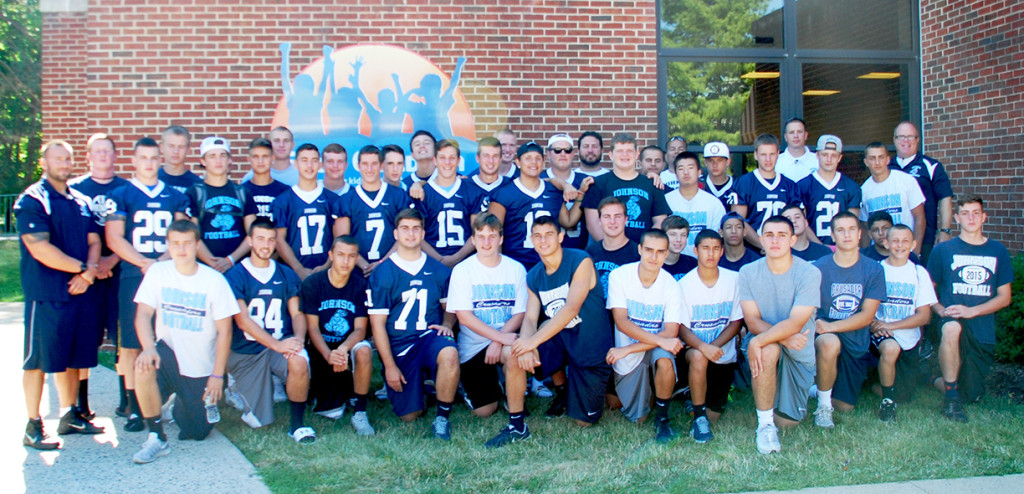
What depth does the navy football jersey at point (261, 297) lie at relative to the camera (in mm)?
5086

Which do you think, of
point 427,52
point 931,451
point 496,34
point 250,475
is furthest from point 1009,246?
point 250,475

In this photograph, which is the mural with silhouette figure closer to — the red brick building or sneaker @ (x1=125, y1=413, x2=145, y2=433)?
the red brick building

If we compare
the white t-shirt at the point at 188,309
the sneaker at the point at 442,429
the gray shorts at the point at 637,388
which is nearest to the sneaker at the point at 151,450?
the white t-shirt at the point at 188,309

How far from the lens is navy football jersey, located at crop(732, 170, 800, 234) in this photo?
246 inches

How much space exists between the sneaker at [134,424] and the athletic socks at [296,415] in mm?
1008

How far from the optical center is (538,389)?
19.5 ft

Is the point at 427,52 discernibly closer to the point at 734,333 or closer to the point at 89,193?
the point at 89,193

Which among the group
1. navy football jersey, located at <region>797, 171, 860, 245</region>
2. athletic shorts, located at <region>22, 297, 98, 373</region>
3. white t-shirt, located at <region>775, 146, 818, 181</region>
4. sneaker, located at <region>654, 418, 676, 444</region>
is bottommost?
sneaker, located at <region>654, 418, 676, 444</region>

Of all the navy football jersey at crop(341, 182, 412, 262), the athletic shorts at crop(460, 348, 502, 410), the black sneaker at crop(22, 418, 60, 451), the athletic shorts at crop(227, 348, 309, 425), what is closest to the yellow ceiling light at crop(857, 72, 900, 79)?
the navy football jersey at crop(341, 182, 412, 262)

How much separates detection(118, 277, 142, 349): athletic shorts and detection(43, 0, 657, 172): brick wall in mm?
2635

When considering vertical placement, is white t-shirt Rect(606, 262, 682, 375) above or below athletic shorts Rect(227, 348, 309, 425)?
above

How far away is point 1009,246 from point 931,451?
435 centimetres

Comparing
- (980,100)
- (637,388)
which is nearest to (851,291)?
(637,388)

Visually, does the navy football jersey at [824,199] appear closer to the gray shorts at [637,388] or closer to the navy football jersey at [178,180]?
the gray shorts at [637,388]
